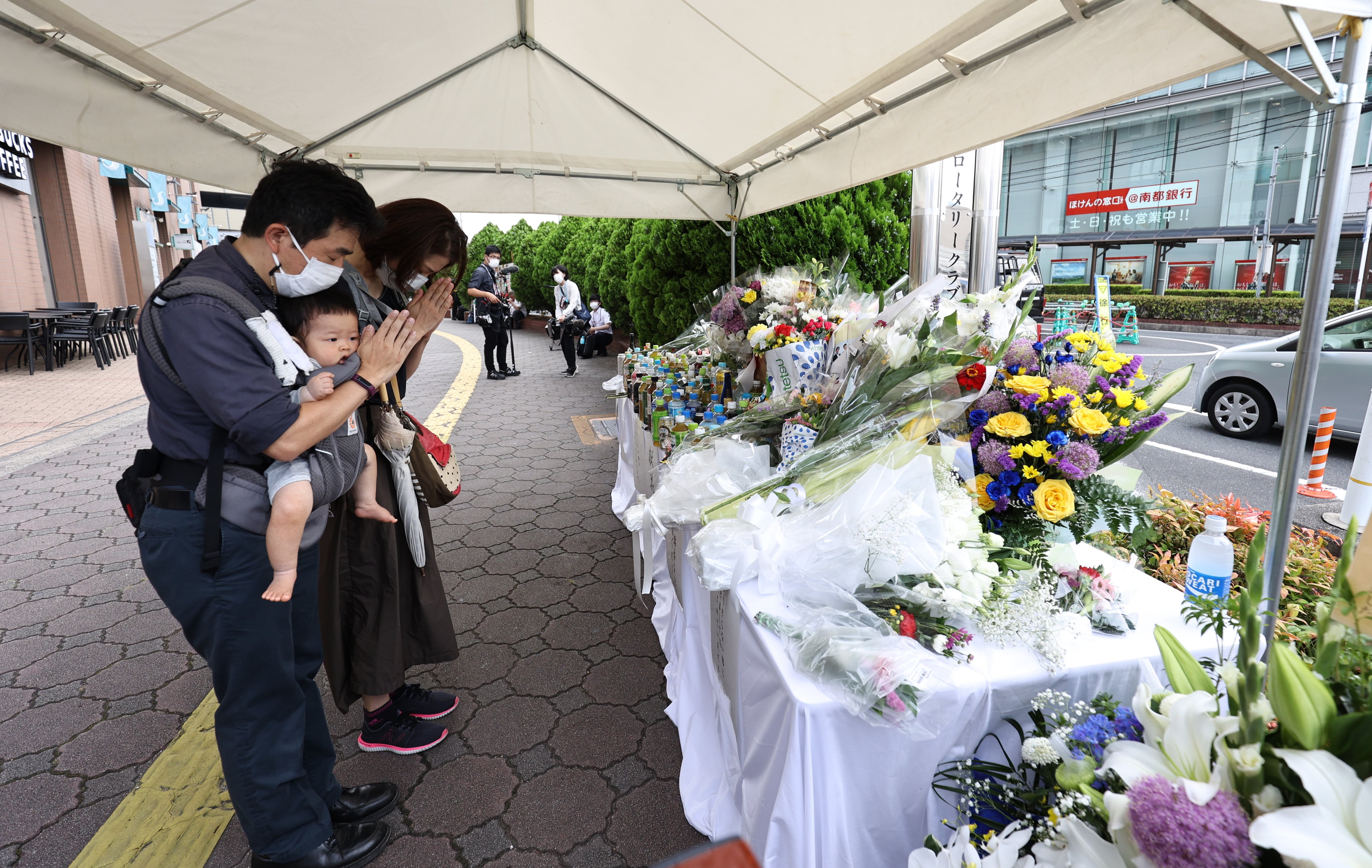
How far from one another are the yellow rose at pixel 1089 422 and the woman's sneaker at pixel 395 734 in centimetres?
226

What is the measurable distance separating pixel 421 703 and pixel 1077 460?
2295mm

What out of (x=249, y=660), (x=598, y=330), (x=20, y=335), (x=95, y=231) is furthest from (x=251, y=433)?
(x=95, y=231)

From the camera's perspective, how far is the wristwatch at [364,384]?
1604mm

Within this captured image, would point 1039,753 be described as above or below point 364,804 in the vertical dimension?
above

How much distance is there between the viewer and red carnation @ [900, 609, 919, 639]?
1.49m

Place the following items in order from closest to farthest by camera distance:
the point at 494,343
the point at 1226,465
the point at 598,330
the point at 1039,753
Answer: the point at 1039,753, the point at 1226,465, the point at 494,343, the point at 598,330

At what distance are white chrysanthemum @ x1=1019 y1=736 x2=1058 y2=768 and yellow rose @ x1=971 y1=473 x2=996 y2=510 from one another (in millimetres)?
710

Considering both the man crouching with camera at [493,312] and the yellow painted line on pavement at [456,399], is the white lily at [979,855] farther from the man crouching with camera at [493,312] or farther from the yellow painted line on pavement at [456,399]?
the man crouching with camera at [493,312]

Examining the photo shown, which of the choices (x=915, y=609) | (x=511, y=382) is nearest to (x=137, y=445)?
(x=511, y=382)

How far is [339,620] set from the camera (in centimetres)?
220

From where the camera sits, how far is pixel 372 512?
209 centimetres

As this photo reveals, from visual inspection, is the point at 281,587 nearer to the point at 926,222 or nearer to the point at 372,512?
the point at 372,512

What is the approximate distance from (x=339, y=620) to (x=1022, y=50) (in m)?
2.81

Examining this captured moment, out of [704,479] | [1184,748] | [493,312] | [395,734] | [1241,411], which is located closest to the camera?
[1184,748]
